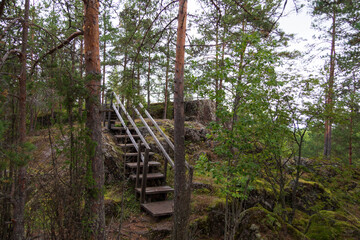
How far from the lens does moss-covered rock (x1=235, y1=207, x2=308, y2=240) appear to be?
4418mm

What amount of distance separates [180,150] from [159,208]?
1.38 m

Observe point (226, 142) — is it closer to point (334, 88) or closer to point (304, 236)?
point (304, 236)

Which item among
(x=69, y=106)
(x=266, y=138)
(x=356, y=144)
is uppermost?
(x=69, y=106)

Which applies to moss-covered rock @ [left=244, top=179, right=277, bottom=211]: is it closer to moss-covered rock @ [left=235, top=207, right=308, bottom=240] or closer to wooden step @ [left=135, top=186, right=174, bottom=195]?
moss-covered rock @ [left=235, top=207, right=308, bottom=240]

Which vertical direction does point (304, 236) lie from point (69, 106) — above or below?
below

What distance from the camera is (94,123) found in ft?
12.1

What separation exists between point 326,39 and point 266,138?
9.62 m

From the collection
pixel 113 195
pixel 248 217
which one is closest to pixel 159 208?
pixel 113 195

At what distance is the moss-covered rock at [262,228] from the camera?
174 inches

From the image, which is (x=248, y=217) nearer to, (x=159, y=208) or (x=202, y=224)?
(x=202, y=224)

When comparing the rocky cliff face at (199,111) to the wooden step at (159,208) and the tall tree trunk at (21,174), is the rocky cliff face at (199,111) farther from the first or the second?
the tall tree trunk at (21,174)

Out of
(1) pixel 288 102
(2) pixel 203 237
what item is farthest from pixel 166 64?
(2) pixel 203 237

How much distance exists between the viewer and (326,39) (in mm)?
11141

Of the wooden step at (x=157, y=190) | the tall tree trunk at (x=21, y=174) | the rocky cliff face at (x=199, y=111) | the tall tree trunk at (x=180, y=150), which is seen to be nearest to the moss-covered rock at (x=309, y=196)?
the wooden step at (x=157, y=190)
